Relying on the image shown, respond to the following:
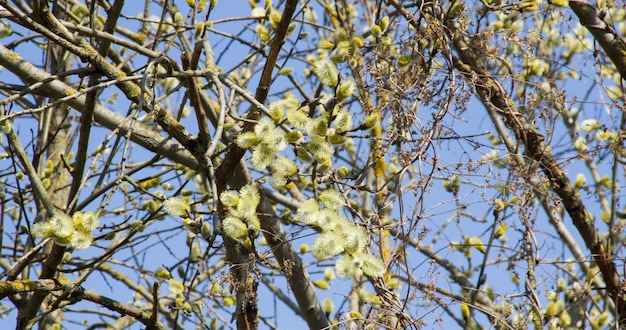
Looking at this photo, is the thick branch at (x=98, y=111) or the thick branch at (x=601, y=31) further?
the thick branch at (x=601, y=31)

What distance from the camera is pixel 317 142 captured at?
1817 mm

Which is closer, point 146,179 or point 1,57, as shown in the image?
point 1,57

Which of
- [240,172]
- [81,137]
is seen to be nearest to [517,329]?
[240,172]

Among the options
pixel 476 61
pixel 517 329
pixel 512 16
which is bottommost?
pixel 517 329

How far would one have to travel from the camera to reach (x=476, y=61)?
2.87 m

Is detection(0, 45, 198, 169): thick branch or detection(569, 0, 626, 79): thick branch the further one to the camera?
detection(569, 0, 626, 79): thick branch

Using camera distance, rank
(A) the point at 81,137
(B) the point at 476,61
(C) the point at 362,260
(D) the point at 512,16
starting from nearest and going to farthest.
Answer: (C) the point at 362,260
(A) the point at 81,137
(B) the point at 476,61
(D) the point at 512,16

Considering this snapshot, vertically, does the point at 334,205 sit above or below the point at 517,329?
above

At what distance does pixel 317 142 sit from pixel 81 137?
3.10 ft

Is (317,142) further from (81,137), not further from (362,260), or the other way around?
(81,137)

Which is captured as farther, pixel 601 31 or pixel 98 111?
pixel 601 31

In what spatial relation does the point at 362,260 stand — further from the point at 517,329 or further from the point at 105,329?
the point at 105,329

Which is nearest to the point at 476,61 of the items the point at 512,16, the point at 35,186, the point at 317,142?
the point at 512,16

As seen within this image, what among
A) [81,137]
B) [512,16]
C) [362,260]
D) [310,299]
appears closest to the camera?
[362,260]
